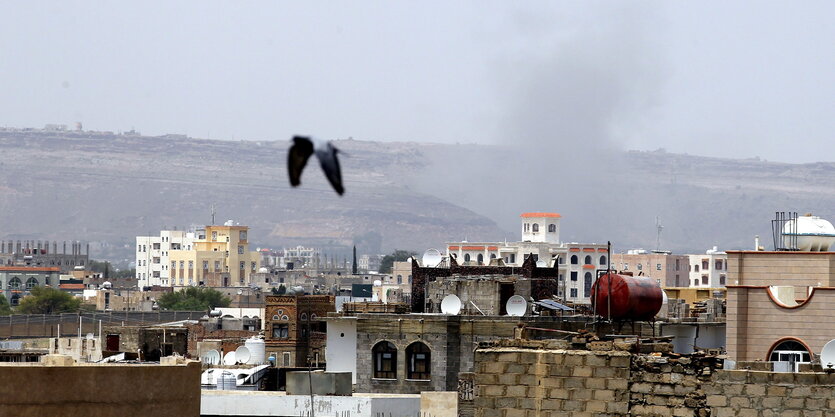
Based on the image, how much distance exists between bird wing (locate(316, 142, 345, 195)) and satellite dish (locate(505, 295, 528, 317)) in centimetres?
3734

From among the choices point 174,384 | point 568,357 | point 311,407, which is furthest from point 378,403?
point 568,357

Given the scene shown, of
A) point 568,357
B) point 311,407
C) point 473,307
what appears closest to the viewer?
point 568,357

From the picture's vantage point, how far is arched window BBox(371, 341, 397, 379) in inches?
1916

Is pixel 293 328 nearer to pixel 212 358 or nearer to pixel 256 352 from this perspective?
pixel 256 352

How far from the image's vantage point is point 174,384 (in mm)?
28000

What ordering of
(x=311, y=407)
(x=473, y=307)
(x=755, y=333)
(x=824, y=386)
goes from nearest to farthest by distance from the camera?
(x=824, y=386) → (x=755, y=333) → (x=311, y=407) → (x=473, y=307)

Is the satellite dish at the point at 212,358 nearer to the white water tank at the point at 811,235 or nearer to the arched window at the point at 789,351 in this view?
the white water tank at the point at 811,235

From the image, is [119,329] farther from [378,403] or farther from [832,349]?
[832,349]

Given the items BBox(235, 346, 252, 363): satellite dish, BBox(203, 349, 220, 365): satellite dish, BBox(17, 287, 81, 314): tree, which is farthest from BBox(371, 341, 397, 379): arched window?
BBox(17, 287, 81, 314): tree

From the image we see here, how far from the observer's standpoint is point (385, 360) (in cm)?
4891

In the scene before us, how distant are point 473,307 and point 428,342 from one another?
4.93 metres

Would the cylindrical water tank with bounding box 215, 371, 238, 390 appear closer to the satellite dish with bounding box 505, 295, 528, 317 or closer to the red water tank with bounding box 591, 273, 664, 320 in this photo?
the satellite dish with bounding box 505, 295, 528, 317

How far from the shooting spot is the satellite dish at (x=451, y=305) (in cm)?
5153

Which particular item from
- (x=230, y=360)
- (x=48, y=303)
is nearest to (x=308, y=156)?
(x=230, y=360)
